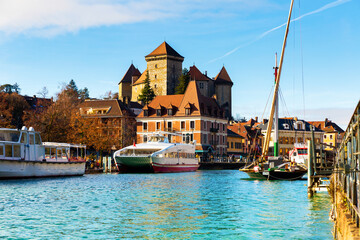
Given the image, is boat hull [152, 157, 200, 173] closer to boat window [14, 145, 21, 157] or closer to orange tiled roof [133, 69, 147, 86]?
boat window [14, 145, 21, 157]

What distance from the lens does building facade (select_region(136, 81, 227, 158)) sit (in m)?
91.6

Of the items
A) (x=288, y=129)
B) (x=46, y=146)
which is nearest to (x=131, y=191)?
(x=46, y=146)

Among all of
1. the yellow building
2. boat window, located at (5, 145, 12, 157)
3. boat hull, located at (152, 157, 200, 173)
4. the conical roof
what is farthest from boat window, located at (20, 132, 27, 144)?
the conical roof

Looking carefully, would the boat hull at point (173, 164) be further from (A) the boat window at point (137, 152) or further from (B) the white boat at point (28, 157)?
(B) the white boat at point (28, 157)

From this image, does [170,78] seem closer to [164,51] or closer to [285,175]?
[164,51]

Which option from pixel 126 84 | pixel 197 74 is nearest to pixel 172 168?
pixel 197 74

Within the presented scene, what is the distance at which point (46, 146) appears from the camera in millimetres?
46281

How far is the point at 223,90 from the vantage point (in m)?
137

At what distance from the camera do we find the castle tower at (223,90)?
13650 centimetres

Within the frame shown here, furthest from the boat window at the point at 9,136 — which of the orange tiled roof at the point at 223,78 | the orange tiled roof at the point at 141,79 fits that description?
the orange tiled roof at the point at 223,78

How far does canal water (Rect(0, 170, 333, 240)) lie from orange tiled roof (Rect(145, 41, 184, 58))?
10488 centimetres

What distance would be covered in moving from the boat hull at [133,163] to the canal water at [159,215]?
2522cm

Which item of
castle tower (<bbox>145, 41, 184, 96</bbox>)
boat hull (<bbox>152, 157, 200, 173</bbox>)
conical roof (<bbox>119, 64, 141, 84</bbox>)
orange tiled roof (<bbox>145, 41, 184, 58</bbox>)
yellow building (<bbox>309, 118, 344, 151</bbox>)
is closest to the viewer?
boat hull (<bbox>152, 157, 200, 173</bbox>)

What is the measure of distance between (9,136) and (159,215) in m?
24.8
